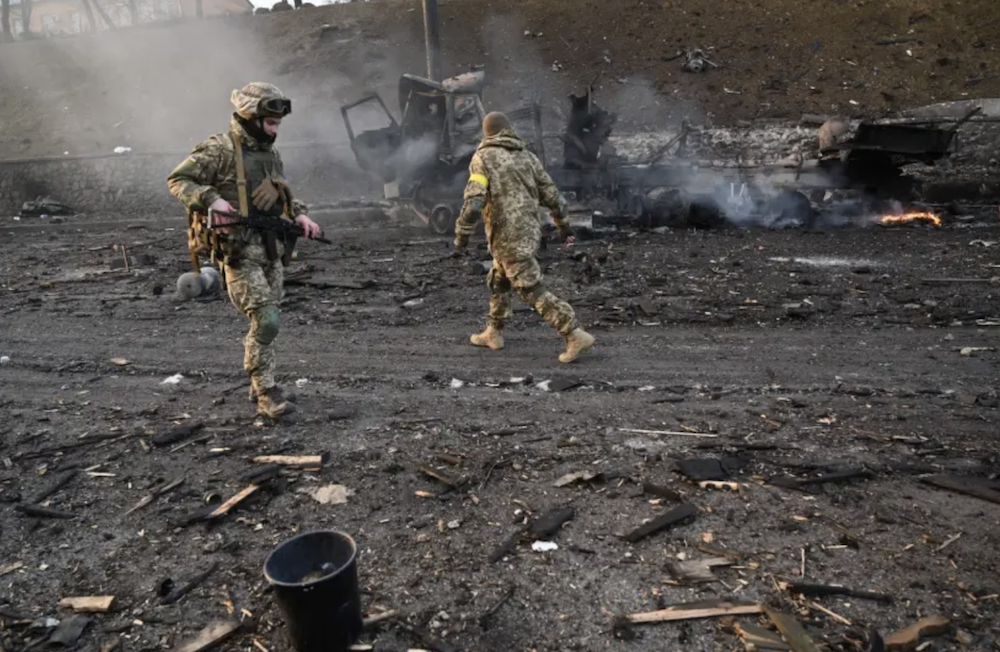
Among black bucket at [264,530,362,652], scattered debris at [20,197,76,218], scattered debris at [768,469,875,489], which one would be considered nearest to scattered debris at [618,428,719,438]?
scattered debris at [768,469,875,489]

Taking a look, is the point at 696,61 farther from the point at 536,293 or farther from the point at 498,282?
the point at 536,293

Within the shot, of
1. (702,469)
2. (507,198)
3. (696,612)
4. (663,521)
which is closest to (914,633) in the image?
(696,612)

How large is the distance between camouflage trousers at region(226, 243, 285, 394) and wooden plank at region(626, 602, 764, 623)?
325cm

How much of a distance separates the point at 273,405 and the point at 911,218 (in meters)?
12.0

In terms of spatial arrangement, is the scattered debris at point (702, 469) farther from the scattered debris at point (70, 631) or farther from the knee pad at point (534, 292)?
the scattered debris at point (70, 631)

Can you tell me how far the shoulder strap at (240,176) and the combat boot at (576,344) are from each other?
2.82 m

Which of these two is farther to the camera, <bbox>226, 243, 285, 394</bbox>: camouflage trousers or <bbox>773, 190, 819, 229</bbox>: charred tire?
<bbox>773, 190, 819, 229</bbox>: charred tire

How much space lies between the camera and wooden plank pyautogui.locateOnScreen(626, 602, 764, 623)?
2805 millimetres

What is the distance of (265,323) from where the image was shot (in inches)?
191

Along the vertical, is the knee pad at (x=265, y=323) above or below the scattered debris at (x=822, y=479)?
above

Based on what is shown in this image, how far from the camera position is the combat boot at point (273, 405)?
4875 mm

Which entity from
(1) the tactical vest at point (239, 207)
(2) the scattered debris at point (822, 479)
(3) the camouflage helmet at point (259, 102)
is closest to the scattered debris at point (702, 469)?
(2) the scattered debris at point (822, 479)

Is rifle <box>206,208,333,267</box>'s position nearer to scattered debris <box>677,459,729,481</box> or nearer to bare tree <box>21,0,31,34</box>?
scattered debris <box>677,459,729,481</box>

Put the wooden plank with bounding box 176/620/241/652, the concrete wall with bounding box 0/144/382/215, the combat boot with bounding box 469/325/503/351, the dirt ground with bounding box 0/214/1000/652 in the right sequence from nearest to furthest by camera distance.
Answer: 1. the wooden plank with bounding box 176/620/241/652
2. the dirt ground with bounding box 0/214/1000/652
3. the combat boot with bounding box 469/325/503/351
4. the concrete wall with bounding box 0/144/382/215
